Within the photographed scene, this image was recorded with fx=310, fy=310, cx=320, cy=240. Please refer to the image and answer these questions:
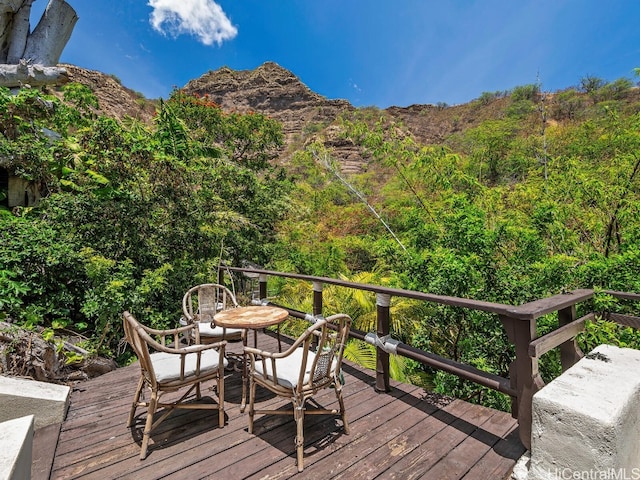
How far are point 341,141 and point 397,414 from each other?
85.0 ft

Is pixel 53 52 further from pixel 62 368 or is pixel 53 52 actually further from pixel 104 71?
pixel 104 71

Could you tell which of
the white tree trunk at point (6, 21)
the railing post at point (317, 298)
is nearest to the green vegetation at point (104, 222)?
the railing post at point (317, 298)

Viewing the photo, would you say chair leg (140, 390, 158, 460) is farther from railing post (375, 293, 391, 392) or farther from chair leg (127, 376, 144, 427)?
railing post (375, 293, 391, 392)

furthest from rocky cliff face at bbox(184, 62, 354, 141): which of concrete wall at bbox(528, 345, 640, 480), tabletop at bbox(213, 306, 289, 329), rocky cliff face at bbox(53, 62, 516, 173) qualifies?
concrete wall at bbox(528, 345, 640, 480)

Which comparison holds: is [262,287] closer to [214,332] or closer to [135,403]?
[214,332]

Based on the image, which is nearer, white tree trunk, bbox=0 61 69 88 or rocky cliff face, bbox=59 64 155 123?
white tree trunk, bbox=0 61 69 88

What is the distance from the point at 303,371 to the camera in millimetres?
1886

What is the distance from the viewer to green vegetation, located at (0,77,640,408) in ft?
10.6

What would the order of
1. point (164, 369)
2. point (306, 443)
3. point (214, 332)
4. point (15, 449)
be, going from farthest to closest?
point (214, 332), point (164, 369), point (306, 443), point (15, 449)

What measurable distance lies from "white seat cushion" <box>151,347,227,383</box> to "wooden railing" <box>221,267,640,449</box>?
4.17 feet

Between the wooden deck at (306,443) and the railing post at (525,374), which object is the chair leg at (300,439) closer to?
the wooden deck at (306,443)

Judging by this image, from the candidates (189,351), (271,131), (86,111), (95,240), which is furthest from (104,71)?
(189,351)

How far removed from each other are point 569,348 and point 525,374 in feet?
2.09

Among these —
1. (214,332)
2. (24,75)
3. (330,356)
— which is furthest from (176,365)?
(24,75)
